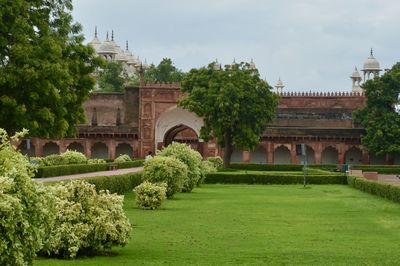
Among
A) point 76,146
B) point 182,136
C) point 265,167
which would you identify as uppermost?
point 182,136

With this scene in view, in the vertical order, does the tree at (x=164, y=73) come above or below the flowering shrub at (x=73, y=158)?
above

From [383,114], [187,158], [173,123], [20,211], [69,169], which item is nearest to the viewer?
[20,211]

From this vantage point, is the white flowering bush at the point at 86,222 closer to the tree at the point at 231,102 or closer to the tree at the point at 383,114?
the tree at the point at 231,102

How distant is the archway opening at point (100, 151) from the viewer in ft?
176

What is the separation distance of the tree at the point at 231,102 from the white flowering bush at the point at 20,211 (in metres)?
33.3

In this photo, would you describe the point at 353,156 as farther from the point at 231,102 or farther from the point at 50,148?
the point at 50,148

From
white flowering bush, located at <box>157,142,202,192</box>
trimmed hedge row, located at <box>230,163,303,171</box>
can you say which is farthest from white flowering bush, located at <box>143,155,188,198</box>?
trimmed hedge row, located at <box>230,163,303,171</box>

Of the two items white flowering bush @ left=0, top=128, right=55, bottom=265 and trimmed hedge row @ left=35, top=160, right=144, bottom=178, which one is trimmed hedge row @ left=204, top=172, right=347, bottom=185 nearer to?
trimmed hedge row @ left=35, top=160, right=144, bottom=178

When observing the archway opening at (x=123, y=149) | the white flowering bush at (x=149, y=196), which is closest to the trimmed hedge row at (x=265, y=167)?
the archway opening at (x=123, y=149)

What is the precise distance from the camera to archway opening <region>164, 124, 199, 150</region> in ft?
174

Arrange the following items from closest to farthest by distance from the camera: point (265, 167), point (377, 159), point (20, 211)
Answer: point (20, 211) → point (265, 167) → point (377, 159)

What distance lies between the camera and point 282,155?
53.8 m

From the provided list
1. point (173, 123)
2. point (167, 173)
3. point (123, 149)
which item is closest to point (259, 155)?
point (173, 123)

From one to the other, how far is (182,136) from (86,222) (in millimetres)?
46796
